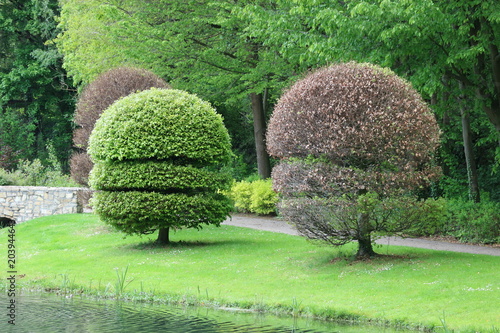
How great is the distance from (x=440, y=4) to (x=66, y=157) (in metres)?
30.7

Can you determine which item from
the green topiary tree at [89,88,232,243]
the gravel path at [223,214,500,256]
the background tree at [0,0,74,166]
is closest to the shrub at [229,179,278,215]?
the gravel path at [223,214,500,256]

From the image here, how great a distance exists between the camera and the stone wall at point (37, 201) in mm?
22172

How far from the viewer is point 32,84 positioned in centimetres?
3934

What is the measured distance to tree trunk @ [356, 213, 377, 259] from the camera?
1173 cm

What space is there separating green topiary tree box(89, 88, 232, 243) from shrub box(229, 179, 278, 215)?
237 inches

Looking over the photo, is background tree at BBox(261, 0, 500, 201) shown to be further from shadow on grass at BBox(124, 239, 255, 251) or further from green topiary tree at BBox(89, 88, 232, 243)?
shadow on grass at BBox(124, 239, 255, 251)

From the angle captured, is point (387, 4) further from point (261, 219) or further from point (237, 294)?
point (261, 219)

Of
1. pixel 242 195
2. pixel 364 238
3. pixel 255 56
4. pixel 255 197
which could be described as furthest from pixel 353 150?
pixel 255 56

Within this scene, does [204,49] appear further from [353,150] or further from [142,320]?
[142,320]

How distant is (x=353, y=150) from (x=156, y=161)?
17.4 feet

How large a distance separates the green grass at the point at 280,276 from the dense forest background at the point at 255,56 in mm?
4422

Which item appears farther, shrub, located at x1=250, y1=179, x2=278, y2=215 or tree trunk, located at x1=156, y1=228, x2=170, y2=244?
shrub, located at x1=250, y1=179, x2=278, y2=215

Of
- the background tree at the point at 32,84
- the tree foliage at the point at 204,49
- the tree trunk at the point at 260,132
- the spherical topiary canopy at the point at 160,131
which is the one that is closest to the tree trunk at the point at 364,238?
the spherical topiary canopy at the point at 160,131

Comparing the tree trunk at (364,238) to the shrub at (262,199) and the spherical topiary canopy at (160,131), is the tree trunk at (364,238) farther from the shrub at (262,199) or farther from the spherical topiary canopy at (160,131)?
the shrub at (262,199)
